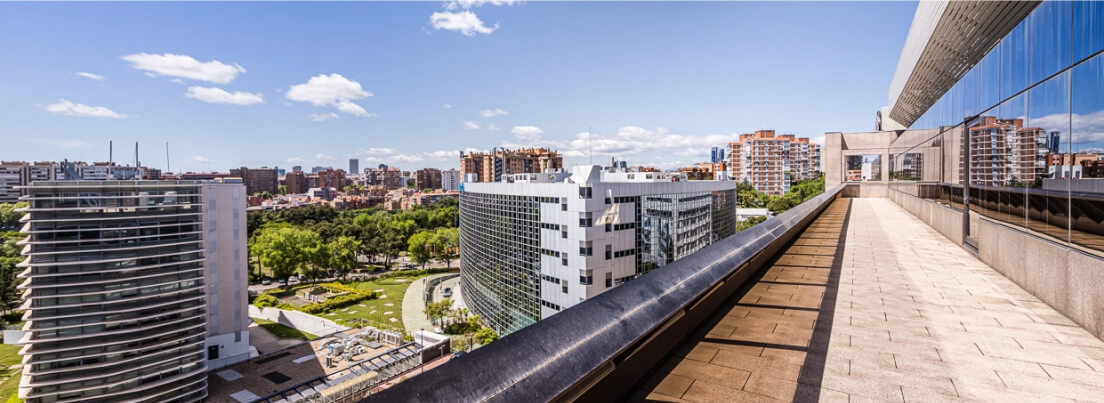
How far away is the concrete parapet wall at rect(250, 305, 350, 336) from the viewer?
108ft

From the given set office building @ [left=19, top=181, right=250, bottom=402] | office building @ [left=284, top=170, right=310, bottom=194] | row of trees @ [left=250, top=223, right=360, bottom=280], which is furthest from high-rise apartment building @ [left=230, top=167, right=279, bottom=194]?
office building @ [left=19, top=181, right=250, bottom=402]

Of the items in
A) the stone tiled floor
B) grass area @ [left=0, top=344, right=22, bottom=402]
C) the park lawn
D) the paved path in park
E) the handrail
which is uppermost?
the handrail

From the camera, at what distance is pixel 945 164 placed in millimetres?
9953

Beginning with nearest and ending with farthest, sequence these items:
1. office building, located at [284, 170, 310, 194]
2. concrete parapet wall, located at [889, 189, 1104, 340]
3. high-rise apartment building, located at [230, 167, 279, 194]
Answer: concrete parapet wall, located at [889, 189, 1104, 340]
high-rise apartment building, located at [230, 167, 279, 194]
office building, located at [284, 170, 310, 194]

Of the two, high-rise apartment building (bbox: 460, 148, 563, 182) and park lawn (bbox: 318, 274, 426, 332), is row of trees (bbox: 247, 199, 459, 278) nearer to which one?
park lawn (bbox: 318, 274, 426, 332)

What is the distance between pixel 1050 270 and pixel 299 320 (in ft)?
129

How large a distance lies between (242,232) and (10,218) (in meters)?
65.3

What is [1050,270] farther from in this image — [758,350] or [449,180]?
[449,180]

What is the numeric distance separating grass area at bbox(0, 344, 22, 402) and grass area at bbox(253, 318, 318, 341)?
39.7ft

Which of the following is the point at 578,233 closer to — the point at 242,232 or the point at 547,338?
the point at 242,232

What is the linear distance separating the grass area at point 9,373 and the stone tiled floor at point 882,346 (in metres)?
31.5

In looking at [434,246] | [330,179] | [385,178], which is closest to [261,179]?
[330,179]

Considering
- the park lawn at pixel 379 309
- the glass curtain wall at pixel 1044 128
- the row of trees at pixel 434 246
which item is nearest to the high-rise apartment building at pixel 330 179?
the row of trees at pixel 434 246

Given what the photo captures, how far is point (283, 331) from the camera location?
33719 millimetres
